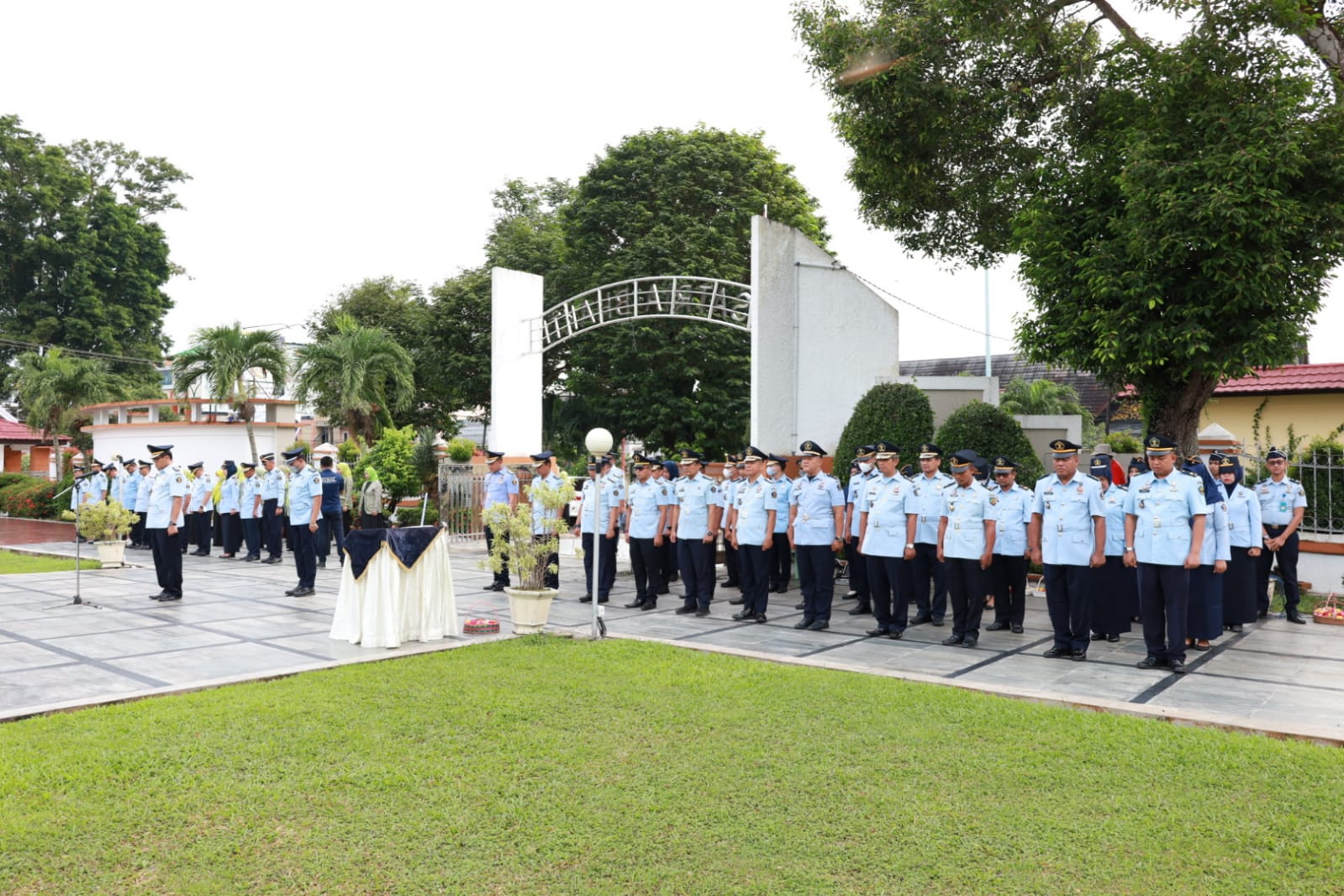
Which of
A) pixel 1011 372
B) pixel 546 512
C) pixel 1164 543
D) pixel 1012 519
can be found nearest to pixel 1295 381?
pixel 1012 519

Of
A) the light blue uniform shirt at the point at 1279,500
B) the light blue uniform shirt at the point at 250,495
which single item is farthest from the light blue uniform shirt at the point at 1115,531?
the light blue uniform shirt at the point at 250,495

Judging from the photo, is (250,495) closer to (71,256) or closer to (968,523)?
(968,523)

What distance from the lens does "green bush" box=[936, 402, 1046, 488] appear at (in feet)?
36.9

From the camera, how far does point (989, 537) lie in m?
7.95

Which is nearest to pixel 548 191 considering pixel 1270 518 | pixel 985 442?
pixel 985 442

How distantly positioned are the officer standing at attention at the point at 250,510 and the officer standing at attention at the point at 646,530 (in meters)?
7.21

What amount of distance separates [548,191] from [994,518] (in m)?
33.3

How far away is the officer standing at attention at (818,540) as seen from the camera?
889 cm

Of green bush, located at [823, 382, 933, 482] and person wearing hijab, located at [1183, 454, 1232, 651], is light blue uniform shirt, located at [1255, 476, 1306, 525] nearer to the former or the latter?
person wearing hijab, located at [1183, 454, 1232, 651]

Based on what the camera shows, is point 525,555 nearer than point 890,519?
Yes

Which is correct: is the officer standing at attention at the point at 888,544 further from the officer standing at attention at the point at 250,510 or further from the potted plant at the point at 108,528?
the potted plant at the point at 108,528

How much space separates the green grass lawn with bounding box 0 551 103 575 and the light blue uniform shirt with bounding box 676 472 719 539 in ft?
28.8

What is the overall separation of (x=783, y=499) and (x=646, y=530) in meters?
1.60

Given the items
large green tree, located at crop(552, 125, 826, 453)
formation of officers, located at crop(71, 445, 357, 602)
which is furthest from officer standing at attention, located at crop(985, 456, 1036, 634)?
large green tree, located at crop(552, 125, 826, 453)
